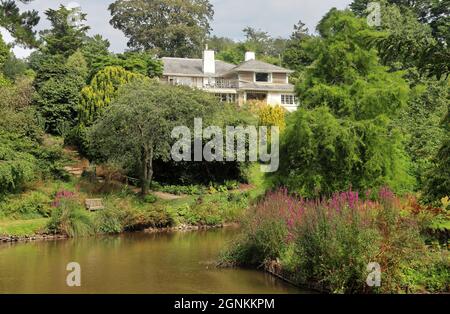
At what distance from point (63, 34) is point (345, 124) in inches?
1550

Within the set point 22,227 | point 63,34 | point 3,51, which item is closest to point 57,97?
point 3,51

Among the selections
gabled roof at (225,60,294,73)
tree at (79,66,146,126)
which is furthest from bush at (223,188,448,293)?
gabled roof at (225,60,294,73)

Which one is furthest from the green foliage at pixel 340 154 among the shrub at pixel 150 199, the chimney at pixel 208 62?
the chimney at pixel 208 62

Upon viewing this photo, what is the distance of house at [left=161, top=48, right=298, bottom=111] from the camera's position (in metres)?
50.1

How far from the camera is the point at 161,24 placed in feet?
220

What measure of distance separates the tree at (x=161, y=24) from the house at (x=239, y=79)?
12523mm

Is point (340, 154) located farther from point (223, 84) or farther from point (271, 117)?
point (223, 84)

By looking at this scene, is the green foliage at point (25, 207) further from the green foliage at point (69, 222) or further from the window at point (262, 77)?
the window at point (262, 77)

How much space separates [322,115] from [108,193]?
1377 cm

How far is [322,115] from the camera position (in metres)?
17.5

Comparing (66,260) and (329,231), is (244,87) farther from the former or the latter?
(329,231)

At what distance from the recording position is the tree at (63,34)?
47.2 meters

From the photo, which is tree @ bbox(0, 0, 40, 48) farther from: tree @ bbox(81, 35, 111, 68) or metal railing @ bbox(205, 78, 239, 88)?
metal railing @ bbox(205, 78, 239, 88)

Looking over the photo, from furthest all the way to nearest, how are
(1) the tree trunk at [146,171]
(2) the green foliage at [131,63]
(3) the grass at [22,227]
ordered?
(2) the green foliage at [131,63], (1) the tree trunk at [146,171], (3) the grass at [22,227]
